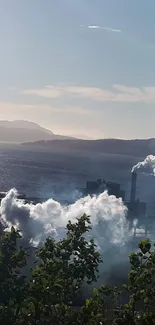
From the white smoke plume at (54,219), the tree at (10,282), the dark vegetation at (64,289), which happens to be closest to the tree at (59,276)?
the dark vegetation at (64,289)

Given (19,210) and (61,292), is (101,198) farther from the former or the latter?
(61,292)

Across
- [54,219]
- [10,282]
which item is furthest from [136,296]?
[54,219]

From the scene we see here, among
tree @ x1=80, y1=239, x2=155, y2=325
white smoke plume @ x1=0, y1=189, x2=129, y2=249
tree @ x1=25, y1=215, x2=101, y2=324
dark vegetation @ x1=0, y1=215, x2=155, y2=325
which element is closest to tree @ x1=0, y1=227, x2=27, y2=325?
dark vegetation @ x1=0, y1=215, x2=155, y2=325

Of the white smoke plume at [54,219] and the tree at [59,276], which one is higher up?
the tree at [59,276]

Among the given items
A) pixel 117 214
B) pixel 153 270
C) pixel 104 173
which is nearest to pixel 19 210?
pixel 117 214

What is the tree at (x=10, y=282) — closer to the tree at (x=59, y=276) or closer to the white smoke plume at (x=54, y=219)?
the tree at (x=59, y=276)

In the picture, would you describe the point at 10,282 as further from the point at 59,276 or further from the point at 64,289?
the point at 64,289

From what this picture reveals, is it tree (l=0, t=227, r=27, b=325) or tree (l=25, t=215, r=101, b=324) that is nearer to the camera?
tree (l=25, t=215, r=101, b=324)

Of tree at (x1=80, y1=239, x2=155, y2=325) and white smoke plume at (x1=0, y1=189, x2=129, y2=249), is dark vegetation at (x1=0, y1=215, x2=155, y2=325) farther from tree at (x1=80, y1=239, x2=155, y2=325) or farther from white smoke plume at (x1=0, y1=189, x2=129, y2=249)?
white smoke plume at (x1=0, y1=189, x2=129, y2=249)
